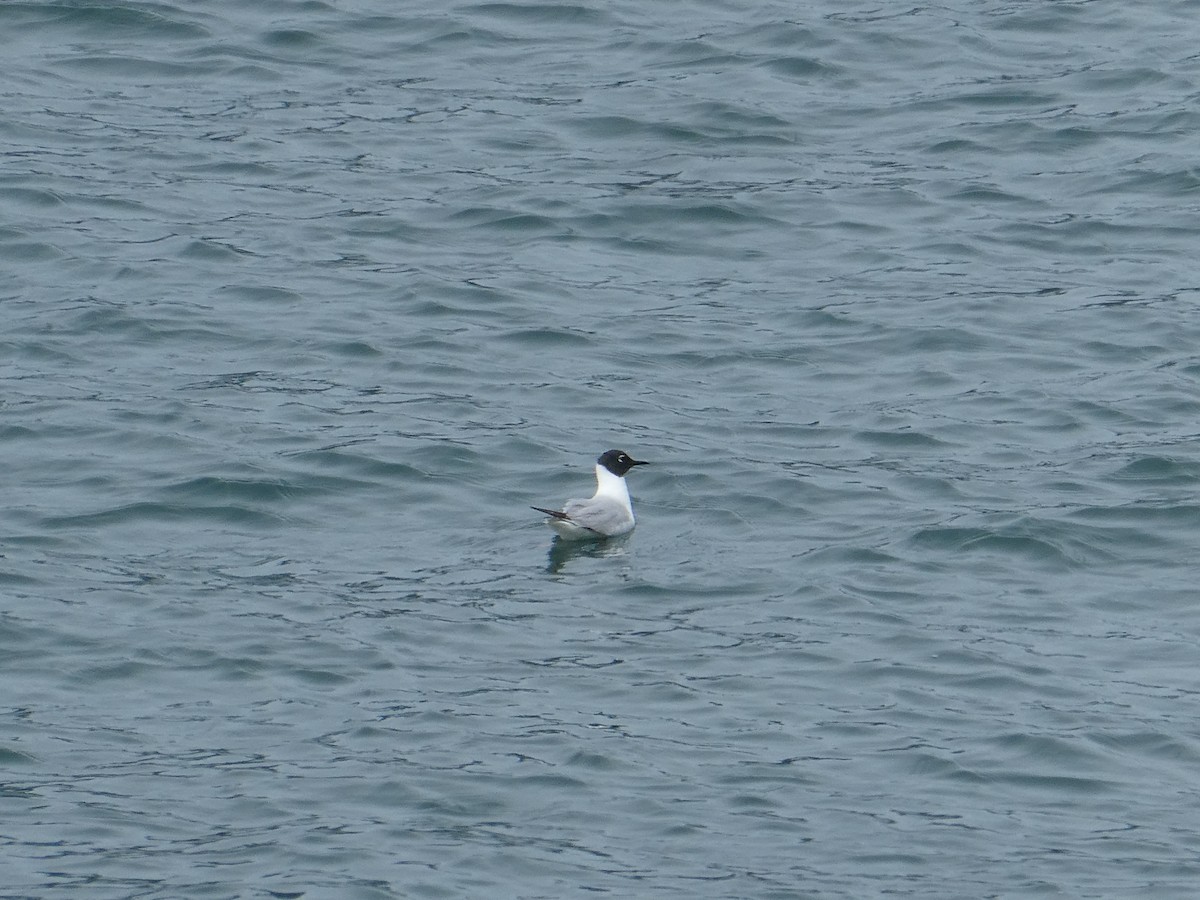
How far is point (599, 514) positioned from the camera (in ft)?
50.1

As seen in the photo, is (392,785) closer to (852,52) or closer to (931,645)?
(931,645)

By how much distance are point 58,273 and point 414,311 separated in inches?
122

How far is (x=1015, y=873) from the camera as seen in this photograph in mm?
10703

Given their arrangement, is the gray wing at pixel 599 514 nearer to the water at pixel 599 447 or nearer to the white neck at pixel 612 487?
the white neck at pixel 612 487

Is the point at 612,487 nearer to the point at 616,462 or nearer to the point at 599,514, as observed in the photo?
the point at 616,462

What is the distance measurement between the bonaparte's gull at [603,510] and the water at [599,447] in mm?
263

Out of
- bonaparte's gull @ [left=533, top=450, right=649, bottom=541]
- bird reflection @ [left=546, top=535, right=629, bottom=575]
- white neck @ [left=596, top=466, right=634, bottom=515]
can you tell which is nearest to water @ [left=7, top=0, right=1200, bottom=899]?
bird reflection @ [left=546, top=535, right=629, bottom=575]

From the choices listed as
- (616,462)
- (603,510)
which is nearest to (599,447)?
(616,462)

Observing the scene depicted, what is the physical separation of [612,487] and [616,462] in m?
0.18

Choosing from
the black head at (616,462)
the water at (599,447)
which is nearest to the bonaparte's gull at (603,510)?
the black head at (616,462)

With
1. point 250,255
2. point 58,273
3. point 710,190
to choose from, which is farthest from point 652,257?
point 58,273

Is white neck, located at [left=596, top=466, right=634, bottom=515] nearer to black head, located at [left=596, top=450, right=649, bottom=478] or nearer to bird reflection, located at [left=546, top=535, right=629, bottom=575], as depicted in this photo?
black head, located at [left=596, top=450, right=649, bottom=478]

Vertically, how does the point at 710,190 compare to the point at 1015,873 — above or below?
above

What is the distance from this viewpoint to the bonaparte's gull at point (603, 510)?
50.0 ft
